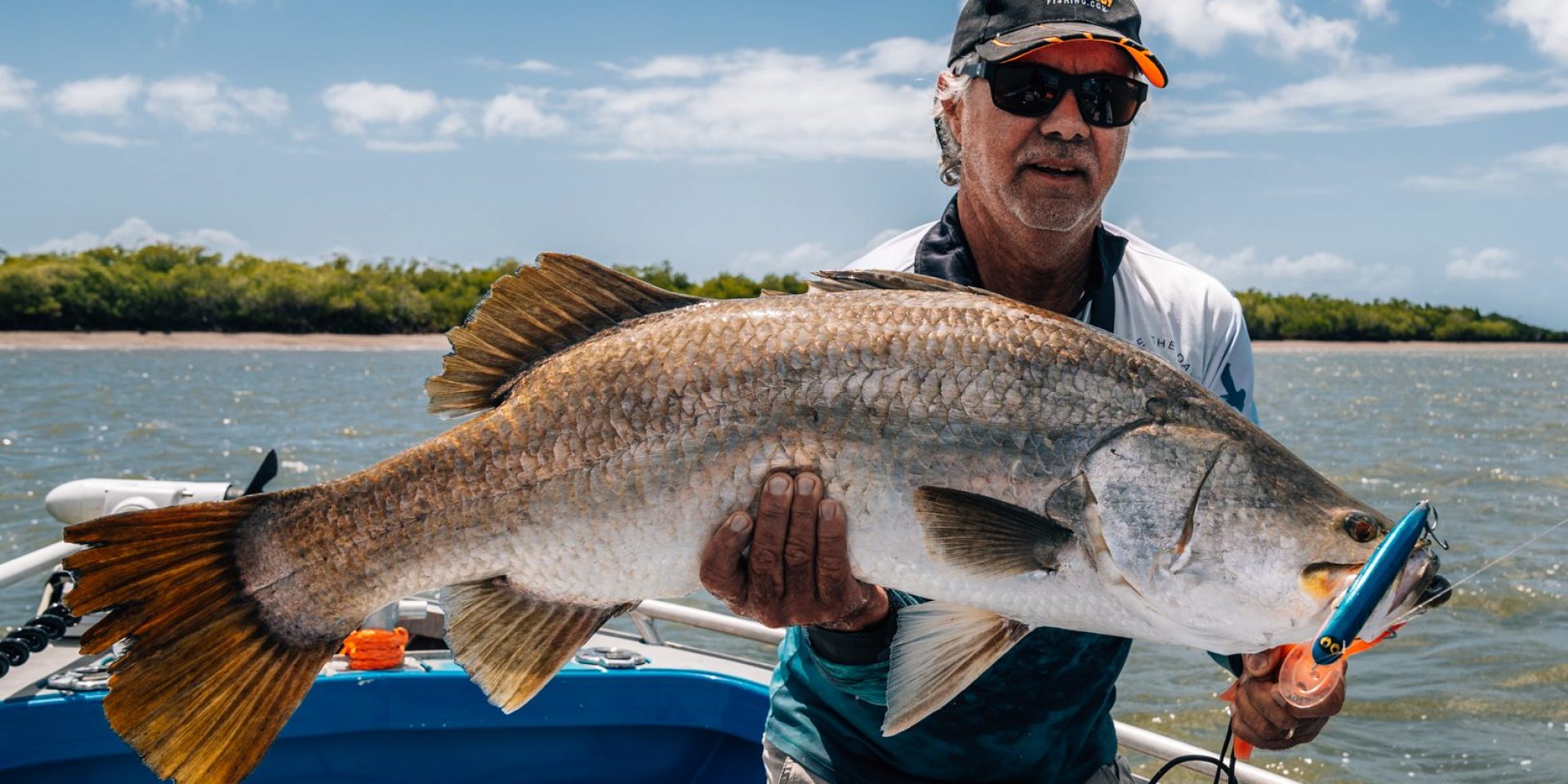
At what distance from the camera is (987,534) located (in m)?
2.30

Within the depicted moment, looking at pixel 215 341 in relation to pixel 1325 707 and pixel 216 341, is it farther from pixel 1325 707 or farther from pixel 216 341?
pixel 1325 707

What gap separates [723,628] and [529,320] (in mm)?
2738

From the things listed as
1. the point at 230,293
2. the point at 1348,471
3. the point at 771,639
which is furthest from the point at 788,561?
the point at 230,293

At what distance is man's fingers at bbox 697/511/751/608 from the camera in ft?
8.00

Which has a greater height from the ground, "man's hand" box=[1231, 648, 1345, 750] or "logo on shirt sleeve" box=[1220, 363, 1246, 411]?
"logo on shirt sleeve" box=[1220, 363, 1246, 411]

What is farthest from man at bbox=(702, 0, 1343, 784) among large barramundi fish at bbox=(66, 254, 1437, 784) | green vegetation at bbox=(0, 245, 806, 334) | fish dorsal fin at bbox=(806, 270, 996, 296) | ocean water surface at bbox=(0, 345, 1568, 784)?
green vegetation at bbox=(0, 245, 806, 334)

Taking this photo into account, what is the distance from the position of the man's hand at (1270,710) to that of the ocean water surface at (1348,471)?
5742 mm

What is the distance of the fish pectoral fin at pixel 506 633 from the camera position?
2512 millimetres

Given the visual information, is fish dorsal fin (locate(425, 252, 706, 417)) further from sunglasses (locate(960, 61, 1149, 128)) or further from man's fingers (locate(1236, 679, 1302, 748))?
man's fingers (locate(1236, 679, 1302, 748))

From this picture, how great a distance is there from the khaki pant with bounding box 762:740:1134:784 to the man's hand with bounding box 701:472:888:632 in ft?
1.59

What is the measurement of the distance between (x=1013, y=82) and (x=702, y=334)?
1.18m

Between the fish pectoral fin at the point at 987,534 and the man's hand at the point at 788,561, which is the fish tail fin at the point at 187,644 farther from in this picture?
the fish pectoral fin at the point at 987,534

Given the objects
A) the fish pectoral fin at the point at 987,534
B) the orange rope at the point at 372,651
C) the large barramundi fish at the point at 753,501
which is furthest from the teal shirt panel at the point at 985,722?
the orange rope at the point at 372,651

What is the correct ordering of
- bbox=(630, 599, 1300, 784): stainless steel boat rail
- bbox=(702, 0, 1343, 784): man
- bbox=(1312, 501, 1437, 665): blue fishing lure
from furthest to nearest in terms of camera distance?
bbox=(630, 599, 1300, 784): stainless steel boat rail → bbox=(702, 0, 1343, 784): man → bbox=(1312, 501, 1437, 665): blue fishing lure
